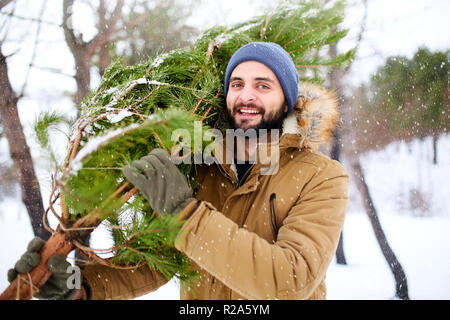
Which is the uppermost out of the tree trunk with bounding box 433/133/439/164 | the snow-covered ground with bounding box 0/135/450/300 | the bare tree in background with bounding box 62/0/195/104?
the bare tree in background with bounding box 62/0/195/104

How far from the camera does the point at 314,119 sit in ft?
5.01

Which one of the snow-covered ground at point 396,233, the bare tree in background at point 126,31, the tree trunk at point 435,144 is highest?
the bare tree in background at point 126,31

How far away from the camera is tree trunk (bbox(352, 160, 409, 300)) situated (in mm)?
5500

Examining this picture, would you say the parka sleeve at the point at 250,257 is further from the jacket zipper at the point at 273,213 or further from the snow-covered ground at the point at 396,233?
the snow-covered ground at the point at 396,233

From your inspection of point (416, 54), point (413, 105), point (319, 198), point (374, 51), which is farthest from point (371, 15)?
point (319, 198)

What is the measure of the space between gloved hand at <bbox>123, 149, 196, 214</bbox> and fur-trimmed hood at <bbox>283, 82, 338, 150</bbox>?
757 millimetres

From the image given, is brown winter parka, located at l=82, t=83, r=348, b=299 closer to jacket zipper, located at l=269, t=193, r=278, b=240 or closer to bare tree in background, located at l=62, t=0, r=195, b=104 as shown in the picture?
jacket zipper, located at l=269, t=193, r=278, b=240

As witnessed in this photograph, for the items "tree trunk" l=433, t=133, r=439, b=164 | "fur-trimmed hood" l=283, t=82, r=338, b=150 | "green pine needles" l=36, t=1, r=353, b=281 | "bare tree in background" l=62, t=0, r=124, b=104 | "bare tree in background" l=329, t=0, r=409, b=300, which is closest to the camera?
"green pine needles" l=36, t=1, r=353, b=281

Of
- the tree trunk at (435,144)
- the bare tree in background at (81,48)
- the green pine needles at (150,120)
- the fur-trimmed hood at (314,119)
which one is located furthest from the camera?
the tree trunk at (435,144)

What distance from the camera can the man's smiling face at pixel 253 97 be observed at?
1556 millimetres

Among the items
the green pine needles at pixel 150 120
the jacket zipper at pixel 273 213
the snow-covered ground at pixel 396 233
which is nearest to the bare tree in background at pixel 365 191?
the snow-covered ground at pixel 396 233

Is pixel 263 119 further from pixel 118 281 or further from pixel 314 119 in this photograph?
pixel 118 281

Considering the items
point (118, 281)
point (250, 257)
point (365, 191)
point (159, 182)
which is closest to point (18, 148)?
point (118, 281)

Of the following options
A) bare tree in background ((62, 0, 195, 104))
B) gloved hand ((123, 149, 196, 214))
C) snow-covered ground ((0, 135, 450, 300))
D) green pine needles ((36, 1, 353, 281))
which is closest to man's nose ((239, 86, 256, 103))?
green pine needles ((36, 1, 353, 281))
